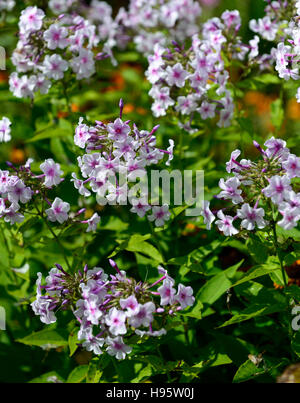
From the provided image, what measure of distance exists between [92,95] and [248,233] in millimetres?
2905

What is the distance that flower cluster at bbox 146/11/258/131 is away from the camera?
311cm

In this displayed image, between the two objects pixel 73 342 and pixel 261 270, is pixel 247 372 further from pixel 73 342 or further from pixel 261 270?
pixel 73 342

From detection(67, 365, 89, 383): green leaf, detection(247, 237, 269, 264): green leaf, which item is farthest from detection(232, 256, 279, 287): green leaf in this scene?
detection(67, 365, 89, 383): green leaf

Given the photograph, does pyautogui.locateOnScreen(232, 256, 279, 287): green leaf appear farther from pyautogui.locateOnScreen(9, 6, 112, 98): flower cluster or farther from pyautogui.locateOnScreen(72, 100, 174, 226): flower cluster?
pyautogui.locateOnScreen(9, 6, 112, 98): flower cluster

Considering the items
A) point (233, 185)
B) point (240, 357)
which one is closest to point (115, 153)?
point (233, 185)

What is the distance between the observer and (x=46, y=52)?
10.7 ft

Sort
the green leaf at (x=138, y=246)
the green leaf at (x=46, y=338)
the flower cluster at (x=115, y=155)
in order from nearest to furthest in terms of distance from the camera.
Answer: the flower cluster at (x=115, y=155)
the green leaf at (x=138, y=246)
the green leaf at (x=46, y=338)

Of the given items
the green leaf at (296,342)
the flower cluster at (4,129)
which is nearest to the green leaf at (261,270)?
the green leaf at (296,342)

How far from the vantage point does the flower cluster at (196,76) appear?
10.2 feet

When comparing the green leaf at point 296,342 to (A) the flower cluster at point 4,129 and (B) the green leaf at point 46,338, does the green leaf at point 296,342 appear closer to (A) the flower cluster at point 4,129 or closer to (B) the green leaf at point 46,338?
(B) the green leaf at point 46,338

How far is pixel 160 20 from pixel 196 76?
5.43 ft

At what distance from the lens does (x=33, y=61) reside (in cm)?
327

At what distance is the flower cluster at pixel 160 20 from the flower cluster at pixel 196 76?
37.2 inches

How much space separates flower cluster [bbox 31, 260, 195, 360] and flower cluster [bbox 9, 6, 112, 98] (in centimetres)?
133
